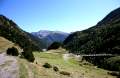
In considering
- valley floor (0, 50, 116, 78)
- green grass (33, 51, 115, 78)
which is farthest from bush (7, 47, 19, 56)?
green grass (33, 51, 115, 78)

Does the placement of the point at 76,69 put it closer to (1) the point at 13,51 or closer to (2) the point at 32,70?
(1) the point at 13,51

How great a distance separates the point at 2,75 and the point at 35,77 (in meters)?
5.84

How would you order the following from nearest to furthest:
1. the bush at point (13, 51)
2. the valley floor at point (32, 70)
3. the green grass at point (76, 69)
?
the valley floor at point (32, 70) < the green grass at point (76, 69) < the bush at point (13, 51)

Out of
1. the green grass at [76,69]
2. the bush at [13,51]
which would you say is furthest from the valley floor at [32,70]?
the bush at [13,51]

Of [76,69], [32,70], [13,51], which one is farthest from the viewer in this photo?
[13,51]

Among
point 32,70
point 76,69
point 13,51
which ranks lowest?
point 76,69

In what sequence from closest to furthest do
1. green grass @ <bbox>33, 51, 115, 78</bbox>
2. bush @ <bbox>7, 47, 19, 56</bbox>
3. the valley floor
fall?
the valley floor, green grass @ <bbox>33, 51, 115, 78</bbox>, bush @ <bbox>7, 47, 19, 56</bbox>

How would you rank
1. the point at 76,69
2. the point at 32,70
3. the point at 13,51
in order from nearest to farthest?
1. the point at 32,70
2. the point at 76,69
3. the point at 13,51

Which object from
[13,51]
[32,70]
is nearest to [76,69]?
[13,51]

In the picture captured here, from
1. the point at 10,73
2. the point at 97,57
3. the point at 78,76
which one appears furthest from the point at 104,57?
the point at 10,73

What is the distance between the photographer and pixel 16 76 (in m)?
37.1

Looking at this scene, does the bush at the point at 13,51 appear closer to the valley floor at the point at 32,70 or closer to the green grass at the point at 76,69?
the valley floor at the point at 32,70

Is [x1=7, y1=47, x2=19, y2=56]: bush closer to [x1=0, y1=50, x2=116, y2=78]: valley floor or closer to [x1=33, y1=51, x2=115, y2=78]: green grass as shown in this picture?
[x1=0, y1=50, x2=116, y2=78]: valley floor

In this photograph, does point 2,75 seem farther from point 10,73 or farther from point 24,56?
point 24,56
